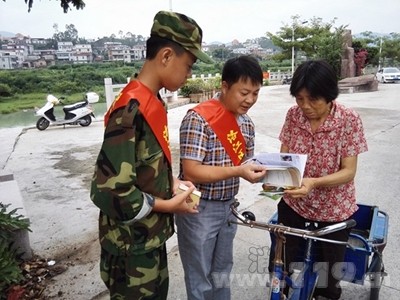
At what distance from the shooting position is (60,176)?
456 cm

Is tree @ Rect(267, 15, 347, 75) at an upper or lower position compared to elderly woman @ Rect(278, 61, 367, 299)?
upper

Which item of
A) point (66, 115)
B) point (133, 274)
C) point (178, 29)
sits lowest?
point (133, 274)

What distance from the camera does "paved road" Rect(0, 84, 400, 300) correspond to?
7.42 feet

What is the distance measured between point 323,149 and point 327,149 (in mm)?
17

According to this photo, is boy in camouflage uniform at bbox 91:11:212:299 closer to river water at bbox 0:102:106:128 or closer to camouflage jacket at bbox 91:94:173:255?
camouflage jacket at bbox 91:94:173:255

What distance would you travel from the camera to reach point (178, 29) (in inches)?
44.9

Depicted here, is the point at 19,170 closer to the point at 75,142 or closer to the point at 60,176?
the point at 60,176

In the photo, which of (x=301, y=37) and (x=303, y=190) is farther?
(x=301, y=37)

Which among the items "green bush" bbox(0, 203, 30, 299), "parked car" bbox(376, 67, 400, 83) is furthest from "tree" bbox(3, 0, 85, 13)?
"parked car" bbox(376, 67, 400, 83)

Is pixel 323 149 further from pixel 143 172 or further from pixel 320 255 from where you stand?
pixel 143 172

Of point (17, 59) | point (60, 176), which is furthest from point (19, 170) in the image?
point (17, 59)

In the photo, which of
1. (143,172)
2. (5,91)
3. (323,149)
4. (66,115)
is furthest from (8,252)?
(5,91)

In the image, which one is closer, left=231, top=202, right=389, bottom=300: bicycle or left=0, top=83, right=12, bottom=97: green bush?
left=231, top=202, right=389, bottom=300: bicycle

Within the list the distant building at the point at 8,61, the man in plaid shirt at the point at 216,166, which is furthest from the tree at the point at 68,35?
the man in plaid shirt at the point at 216,166
